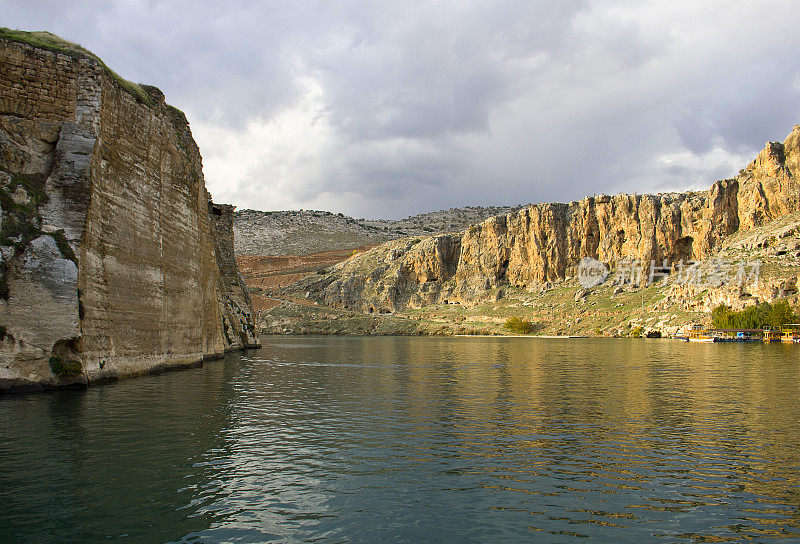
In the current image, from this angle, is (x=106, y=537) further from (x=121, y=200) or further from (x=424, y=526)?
(x=121, y=200)

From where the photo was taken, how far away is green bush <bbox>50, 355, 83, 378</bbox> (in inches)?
641

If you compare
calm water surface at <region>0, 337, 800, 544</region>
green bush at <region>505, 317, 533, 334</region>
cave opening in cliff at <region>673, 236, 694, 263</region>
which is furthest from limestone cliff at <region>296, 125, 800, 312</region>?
calm water surface at <region>0, 337, 800, 544</region>

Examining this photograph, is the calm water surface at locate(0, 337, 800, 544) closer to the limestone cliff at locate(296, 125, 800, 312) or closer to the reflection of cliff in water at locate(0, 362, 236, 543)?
the reflection of cliff in water at locate(0, 362, 236, 543)

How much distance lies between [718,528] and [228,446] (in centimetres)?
919

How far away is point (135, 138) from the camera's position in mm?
22266

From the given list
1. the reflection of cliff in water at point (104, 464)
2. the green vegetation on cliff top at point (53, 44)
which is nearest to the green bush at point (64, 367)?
the reflection of cliff in water at point (104, 464)

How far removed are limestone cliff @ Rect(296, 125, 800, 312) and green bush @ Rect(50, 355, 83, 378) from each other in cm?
10346

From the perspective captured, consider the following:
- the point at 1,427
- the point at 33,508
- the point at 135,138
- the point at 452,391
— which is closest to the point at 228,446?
the point at 33,508

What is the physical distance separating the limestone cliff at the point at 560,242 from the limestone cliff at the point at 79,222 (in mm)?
99218

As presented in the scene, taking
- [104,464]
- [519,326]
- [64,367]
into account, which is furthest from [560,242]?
[104,464]

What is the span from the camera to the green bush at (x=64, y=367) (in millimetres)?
16281

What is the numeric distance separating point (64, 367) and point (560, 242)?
115 meters

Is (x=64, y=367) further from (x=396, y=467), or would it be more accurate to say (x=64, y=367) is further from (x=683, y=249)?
(x=683, y=249)

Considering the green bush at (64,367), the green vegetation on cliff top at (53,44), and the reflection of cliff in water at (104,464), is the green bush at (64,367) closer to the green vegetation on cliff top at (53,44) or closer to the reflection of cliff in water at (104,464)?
the reflection of cliff in water at (104,464)
